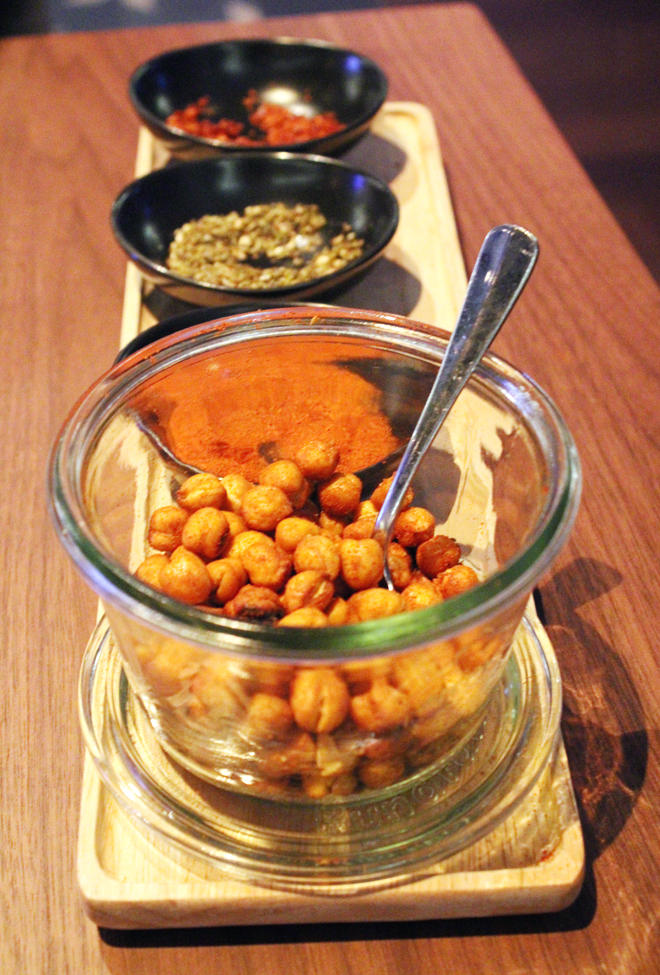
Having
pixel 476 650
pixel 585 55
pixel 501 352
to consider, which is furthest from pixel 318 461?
pixel 585 55

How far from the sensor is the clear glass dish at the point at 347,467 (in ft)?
1.71

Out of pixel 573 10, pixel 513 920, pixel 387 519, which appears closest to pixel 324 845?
pixel 513 920

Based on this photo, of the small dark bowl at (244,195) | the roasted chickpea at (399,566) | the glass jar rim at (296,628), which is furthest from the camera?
the small dark bowl at (244,195)

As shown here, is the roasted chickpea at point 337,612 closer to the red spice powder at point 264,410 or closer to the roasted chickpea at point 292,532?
the roasted chickpea at point 292,532

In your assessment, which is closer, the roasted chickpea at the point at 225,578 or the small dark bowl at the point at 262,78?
the roasted chickpea at the point at 225,578

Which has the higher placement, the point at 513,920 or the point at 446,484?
the point at 446,484

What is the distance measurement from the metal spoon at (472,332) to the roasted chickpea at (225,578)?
0.38 ft

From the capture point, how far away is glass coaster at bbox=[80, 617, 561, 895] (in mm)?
588

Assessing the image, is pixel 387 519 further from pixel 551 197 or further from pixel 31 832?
pixel 551 197

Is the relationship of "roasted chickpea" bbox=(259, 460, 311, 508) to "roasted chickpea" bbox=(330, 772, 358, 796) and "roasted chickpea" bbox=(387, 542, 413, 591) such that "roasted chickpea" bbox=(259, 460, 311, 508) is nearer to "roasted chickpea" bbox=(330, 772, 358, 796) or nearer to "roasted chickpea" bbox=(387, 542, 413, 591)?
"roasted chickpea" bbox=(387, 542, 413, 591)

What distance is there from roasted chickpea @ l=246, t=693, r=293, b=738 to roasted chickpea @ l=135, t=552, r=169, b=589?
0.13 meters

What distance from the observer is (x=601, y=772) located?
2.28 feet

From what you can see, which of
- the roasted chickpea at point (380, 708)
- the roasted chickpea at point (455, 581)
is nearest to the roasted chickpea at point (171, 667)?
the roasted chickpea at point (380, 708)

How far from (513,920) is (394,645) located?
0.26 metres
